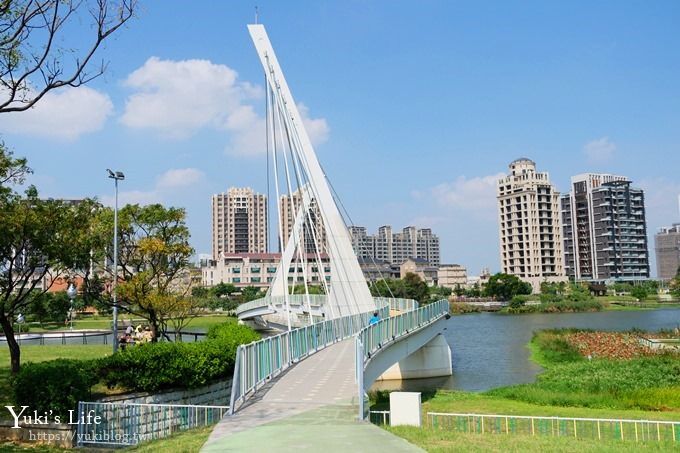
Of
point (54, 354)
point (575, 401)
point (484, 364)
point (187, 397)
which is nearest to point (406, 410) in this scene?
point (187, 397)

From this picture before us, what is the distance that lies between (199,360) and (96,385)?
2577 millimetres

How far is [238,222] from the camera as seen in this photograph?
567 ft

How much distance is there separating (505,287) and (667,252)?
113442mm

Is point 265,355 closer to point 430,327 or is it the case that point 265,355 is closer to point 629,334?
point 430,327

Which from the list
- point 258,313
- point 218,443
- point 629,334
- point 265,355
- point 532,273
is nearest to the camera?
point 218,443

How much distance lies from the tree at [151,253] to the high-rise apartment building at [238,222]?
142528mm

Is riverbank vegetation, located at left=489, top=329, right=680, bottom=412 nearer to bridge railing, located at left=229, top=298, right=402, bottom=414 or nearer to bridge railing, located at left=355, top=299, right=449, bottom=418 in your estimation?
bridge railing, located at left=355, top=299, right=449, bottom=418

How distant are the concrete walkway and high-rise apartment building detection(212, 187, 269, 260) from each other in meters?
160

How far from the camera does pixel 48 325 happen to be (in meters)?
63.5

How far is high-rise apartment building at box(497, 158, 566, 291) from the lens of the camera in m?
121

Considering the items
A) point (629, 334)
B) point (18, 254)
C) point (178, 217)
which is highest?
point (178, 217)

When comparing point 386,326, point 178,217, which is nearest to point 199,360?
point 386,326

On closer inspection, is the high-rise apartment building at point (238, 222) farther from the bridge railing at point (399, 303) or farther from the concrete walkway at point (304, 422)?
the concrete walkway at point (304, 422)

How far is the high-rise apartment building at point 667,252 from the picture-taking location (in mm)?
186250
